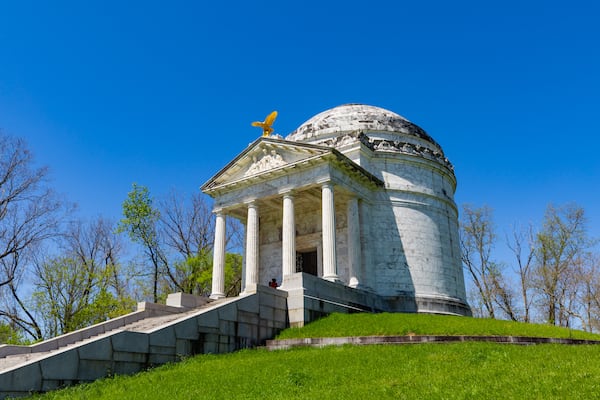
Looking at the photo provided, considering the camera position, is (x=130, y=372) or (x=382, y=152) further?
(x=382, y=152)

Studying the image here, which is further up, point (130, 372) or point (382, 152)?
point (382, 152)

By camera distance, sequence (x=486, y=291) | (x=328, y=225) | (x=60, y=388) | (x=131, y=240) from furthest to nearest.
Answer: (x=486, y=291)
(x=131, y=240)
(x=328, y=225)
(x=60, y=388)

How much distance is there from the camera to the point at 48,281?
29734 mm

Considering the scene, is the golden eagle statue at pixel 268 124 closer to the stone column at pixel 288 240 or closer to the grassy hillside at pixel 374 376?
the stone column at pixel 288 240

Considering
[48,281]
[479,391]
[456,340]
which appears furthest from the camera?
[48,281]

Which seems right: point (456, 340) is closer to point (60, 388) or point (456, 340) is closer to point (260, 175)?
point (60, 388)

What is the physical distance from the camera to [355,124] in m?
28.6

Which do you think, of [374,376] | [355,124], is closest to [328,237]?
[355,124]

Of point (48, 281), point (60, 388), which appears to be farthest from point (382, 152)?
point (48, 281)

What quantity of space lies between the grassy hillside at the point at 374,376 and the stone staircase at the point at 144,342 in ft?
1.79

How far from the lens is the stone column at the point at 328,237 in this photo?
20.7m

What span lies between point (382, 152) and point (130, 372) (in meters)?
18.8

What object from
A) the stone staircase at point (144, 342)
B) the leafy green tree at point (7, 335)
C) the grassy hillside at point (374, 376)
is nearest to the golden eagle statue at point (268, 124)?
the stone staircase at point (144, 342)

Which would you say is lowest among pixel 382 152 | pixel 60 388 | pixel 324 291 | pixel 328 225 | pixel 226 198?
pixel 60 388
